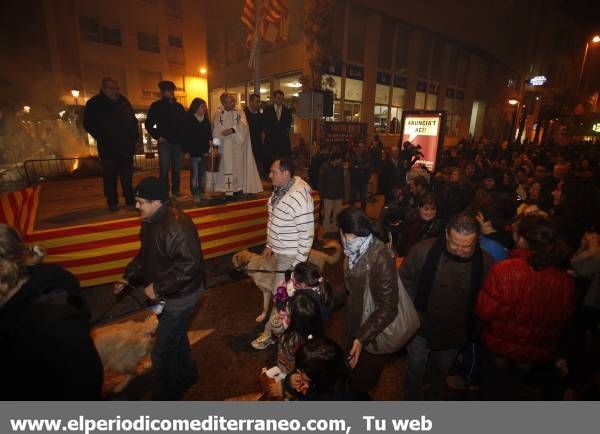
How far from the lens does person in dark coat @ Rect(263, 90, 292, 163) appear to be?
8719 mm

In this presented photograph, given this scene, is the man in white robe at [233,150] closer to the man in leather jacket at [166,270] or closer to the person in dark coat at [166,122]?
the person in dark coat at [166,122]

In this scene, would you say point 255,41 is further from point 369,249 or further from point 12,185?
point 12,185

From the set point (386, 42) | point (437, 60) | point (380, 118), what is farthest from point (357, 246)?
point (437, 60)

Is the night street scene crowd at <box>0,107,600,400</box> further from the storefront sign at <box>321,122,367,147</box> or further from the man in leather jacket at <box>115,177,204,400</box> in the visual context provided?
the storefront sign at <box>321,122,367,147</box>

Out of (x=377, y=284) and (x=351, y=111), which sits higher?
(x=351, y=111)

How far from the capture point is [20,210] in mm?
4938

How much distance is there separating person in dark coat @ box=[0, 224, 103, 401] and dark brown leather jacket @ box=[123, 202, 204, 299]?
885 mm

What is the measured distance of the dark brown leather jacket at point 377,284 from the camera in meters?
2.54

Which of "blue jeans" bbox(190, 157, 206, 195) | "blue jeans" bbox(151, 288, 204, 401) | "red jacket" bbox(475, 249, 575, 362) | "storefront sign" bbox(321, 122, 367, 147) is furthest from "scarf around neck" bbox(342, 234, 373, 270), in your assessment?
"storefront sign" bbox(321, 122, 367, 147)

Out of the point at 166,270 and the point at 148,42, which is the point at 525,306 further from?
the point at 148,42

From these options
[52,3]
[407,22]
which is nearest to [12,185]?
[52,3]

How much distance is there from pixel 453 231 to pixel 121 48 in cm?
3076

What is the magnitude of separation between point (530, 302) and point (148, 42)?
1271 inches

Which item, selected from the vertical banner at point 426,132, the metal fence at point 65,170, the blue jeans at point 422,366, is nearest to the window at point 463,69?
the vertical banner at point 426,132
